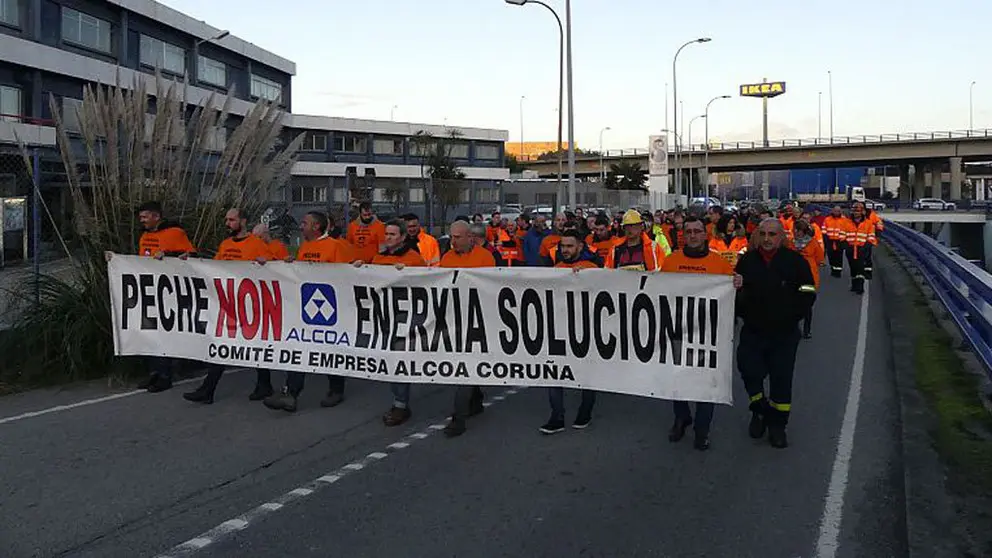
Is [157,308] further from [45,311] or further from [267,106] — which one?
[267,106]

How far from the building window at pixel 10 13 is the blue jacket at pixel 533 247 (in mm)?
27155

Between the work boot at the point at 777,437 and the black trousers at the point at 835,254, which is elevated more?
the black trousers at the point at 835,254

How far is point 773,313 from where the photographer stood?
666cm

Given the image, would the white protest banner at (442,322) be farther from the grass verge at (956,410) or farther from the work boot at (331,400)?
the grass verge at (956,410)

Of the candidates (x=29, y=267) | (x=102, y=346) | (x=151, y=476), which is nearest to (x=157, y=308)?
(x=102, y=346)

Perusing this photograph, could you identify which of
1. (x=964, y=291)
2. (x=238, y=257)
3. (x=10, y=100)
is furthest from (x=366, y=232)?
(x=10, y=100)

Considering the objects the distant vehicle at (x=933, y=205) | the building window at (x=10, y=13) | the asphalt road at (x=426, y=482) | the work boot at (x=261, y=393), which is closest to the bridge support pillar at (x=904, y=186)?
the distant vehicle at (x=933, y=205)

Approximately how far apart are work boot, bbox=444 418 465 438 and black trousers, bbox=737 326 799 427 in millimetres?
2215

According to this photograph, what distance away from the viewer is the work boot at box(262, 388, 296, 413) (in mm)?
7859

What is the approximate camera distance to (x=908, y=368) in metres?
9.38

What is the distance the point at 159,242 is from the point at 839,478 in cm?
633

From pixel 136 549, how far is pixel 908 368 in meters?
7.70

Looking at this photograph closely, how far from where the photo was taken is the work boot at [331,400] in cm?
821

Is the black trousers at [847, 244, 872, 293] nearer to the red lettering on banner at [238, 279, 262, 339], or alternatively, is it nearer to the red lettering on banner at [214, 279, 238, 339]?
the red lettering on banner at [238, 279, 262, 339]
